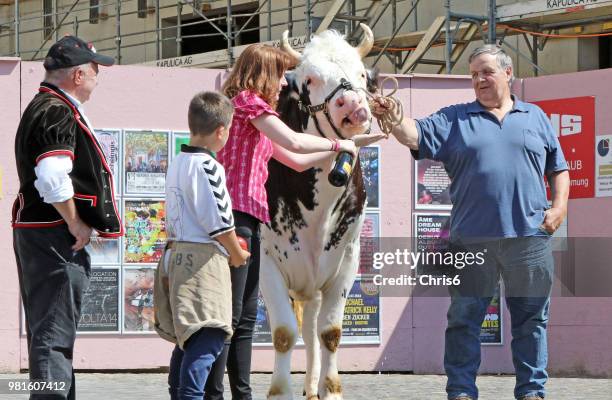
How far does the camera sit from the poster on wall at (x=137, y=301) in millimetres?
9508

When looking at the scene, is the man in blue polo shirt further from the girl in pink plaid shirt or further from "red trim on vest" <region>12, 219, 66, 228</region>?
"red trim on vest" <region>12, 219, 66, 228</region>

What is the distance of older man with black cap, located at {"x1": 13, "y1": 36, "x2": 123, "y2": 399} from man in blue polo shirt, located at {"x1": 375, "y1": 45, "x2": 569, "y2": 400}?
5.82 feet

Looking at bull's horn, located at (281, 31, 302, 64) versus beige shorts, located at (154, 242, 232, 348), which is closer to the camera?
beige shorts, located at (154, 242, 232, 348)

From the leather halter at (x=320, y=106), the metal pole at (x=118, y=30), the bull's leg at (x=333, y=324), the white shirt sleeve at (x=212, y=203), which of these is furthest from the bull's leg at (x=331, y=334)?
the metal pole at (x=118, y=30)

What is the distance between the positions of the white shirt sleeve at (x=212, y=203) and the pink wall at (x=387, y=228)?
14.6 ft

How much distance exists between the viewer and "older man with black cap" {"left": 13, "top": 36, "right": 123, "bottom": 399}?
5191 millimetres

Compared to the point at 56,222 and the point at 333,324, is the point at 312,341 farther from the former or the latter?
the point at 56,222

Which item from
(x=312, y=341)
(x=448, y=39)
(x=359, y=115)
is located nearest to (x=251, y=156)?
(x=359, y=115)

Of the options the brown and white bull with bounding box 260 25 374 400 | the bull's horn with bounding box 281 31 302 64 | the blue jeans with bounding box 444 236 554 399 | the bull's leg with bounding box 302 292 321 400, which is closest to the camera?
the blue jeans with bounding box 444 236 554 399

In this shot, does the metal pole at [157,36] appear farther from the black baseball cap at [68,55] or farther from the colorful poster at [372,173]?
the black baseball cap at [68,55]

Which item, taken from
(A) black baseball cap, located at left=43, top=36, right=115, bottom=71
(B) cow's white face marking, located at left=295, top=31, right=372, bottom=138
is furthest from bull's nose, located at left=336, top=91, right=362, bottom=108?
(A) black baseball cap, located at left=43, top=36, right=115, bottom=71

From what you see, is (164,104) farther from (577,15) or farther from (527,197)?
(577,15)

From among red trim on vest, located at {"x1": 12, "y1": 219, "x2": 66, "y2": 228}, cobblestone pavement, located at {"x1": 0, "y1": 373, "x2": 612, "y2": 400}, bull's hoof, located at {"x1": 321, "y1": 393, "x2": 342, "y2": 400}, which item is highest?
red trim on vest, located at {"x1": 12, "y1": 219, "x2": 66, "y2": 228}

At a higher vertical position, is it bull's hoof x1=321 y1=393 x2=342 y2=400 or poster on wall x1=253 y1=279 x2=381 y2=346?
poster on wall x1=253 y1=279 x2=381 y2=346
